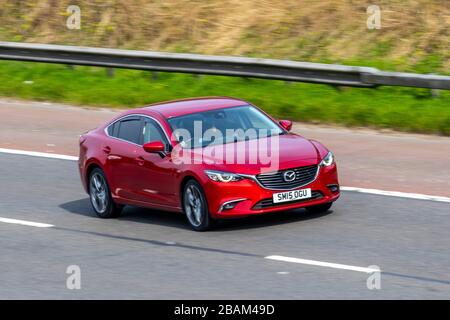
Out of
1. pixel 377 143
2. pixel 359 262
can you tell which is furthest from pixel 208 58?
pixel 359 262

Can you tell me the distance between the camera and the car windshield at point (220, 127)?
13906 mm

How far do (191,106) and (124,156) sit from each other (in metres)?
1.06

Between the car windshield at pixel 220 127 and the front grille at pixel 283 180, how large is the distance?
0.90m

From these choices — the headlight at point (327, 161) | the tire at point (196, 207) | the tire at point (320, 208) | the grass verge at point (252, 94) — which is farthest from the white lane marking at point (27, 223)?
the grass verge at point (252, 94)

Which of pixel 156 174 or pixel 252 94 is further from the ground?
pixel 156 174

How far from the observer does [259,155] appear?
13.3m

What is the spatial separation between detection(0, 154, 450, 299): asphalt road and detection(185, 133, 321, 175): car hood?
75cm

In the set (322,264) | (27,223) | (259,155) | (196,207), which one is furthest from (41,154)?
(322,264)

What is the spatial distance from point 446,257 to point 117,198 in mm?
4834

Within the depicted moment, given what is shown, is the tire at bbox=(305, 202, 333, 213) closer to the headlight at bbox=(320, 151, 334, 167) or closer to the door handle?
the headlight at bbox=(320, 151, 334, 167)

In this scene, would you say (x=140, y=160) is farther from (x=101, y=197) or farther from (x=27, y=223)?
A: (x=27, y=223)

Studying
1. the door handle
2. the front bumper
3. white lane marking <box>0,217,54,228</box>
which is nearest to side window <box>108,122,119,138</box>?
the door handle

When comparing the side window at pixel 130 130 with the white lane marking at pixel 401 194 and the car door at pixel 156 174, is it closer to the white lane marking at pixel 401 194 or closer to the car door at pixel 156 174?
the car door at pixel 156 174

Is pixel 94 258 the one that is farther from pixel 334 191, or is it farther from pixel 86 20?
pixel 86 20
